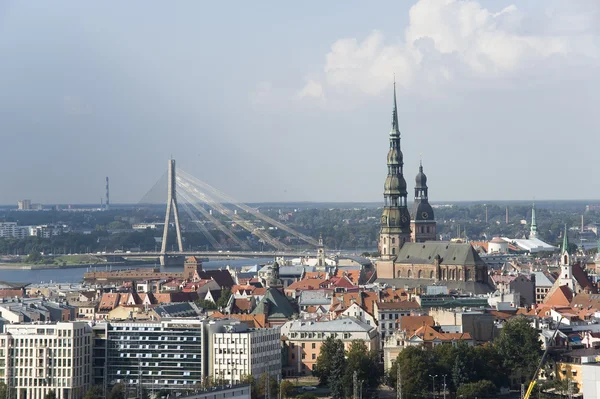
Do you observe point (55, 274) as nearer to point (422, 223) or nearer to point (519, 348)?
point (422, 223)

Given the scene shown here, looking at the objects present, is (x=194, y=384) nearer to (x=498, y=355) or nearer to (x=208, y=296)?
(x=498, y=355)

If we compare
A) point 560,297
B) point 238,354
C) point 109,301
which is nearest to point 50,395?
point 238,354

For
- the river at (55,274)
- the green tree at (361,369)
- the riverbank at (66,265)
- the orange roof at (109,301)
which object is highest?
the riverbank at (66,265)

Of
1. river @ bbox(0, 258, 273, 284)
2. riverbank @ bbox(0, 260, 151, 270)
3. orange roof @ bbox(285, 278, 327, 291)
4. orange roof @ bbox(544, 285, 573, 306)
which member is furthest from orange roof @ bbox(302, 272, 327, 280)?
riverbank @ bbox(0, 260, 151, 270)

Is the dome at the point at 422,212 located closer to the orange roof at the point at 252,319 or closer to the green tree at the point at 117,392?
the orange roof at the point at 252,319

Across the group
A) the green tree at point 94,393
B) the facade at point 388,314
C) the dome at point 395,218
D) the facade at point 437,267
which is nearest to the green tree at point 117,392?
the green tree at point 94,393

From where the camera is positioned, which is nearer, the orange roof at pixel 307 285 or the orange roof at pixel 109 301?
the orange roof at pixel 109 301
